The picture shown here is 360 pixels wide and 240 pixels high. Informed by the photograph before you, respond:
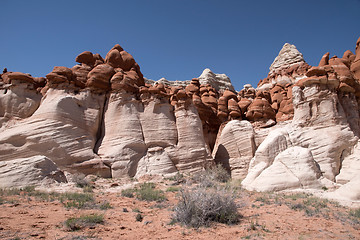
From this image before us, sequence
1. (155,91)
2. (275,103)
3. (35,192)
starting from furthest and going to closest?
(275,103) → (155,91) → (35,192)

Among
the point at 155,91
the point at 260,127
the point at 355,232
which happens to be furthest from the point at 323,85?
the point at 355,232

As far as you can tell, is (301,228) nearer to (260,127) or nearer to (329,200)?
(329,200)

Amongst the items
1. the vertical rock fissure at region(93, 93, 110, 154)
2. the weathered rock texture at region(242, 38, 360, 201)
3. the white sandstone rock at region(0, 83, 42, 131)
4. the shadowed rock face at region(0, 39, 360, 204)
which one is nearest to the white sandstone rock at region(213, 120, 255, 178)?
the shadowed rock face at region(0, 39, 360, 204)

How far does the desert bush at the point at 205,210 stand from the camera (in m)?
6.88

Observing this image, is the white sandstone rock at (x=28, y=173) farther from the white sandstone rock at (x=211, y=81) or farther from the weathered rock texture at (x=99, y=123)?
the white sandstone rock at (x=211, y=81)

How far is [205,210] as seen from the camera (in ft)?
23.0

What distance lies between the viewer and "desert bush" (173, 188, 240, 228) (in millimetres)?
6879

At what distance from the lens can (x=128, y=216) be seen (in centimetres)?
773

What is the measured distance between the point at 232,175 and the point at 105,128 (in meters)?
11.0

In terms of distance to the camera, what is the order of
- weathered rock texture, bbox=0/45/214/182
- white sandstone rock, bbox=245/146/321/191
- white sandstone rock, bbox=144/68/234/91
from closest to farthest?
white sandstone rock, bbox=245/146/321/191 → weathered rock texture, bbox=0/45/214/182 → white sandstone rock, bbox=144/68/234/91

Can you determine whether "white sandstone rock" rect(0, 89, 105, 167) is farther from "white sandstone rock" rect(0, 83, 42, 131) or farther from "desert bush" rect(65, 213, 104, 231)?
"desert bush" rect(65, 213, 104, 231)

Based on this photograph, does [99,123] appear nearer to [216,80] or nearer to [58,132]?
[58,132]

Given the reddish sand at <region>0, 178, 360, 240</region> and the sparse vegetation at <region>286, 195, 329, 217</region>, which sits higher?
the reddish sand at <region>0, 178, 360, 240</region>

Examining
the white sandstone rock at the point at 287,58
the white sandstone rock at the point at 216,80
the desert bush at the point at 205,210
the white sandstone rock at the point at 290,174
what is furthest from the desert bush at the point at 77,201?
the white sandstone rock at the point at 287,58
